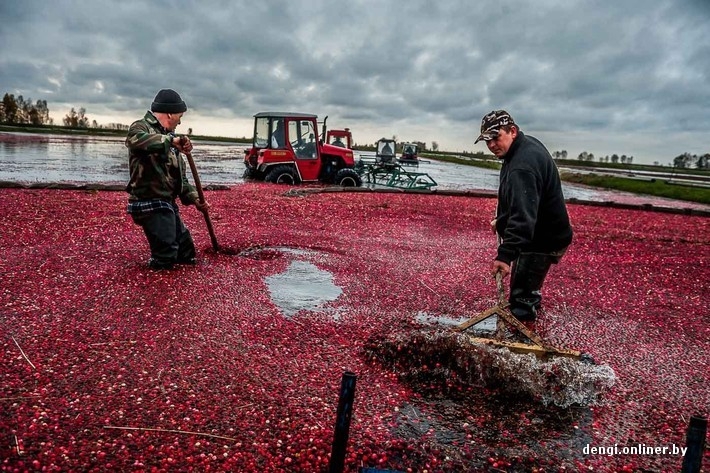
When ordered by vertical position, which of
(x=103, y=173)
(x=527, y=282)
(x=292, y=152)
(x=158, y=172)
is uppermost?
(x=292, y=152)

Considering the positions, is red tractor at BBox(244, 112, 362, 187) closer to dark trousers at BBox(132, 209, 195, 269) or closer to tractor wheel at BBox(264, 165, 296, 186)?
tractor wheel at BBox(264, 165, 296, 186)

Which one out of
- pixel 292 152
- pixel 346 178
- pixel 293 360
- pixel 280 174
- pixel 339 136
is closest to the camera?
pixel 293 360

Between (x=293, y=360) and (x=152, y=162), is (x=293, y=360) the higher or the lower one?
the lower one

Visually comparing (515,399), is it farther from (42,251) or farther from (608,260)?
(42,251)

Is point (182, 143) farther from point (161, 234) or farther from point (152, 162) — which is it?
point (161, 234)

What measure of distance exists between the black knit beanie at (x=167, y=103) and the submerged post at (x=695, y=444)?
5673mm

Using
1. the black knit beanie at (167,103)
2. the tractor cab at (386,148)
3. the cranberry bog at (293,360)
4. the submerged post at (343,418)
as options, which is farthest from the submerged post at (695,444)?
the tractor cab at (386,148)

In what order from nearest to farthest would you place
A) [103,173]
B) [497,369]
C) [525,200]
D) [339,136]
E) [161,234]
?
[497,369]
[525,200]
[161,234]
[103,173]
[339,136]

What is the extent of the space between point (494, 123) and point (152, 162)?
13.0ft

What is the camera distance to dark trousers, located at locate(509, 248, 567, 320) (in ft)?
15.8

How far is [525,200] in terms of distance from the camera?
4082 millimetres

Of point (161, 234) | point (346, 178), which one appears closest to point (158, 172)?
A: point (161, 234)

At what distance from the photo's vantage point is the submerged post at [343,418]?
79.4 inches

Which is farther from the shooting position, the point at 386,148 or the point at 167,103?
the point at 386,148
